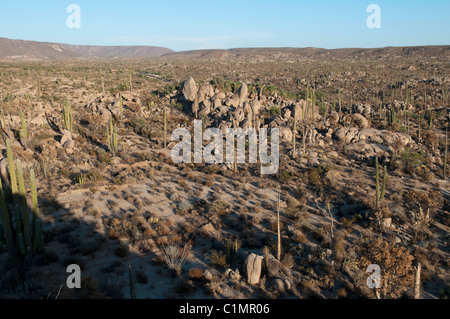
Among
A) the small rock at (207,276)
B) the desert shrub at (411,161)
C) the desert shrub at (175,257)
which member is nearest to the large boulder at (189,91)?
the desert shrub at (411,161)

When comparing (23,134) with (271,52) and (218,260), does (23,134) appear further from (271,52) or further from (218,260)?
(271,52)

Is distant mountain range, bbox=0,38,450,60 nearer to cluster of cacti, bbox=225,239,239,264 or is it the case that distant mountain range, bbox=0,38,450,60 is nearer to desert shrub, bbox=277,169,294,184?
desert shrub, bbox=277,169,294,184

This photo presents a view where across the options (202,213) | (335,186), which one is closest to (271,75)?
(335,186)

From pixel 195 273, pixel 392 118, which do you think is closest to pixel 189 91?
pixel 392 118

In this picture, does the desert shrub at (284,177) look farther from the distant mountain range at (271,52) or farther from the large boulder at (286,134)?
the distant mountain range at (271,52)

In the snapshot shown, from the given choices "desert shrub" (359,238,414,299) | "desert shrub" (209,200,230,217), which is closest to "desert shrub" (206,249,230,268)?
"desert shrub" (209,200,230,217)

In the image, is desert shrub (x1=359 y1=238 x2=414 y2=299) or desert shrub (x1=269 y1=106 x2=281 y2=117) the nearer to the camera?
desert shrub (x1=359 y1=238 x2=414 y2=299)

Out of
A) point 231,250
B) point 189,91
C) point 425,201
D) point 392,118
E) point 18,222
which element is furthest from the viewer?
point 189,91
